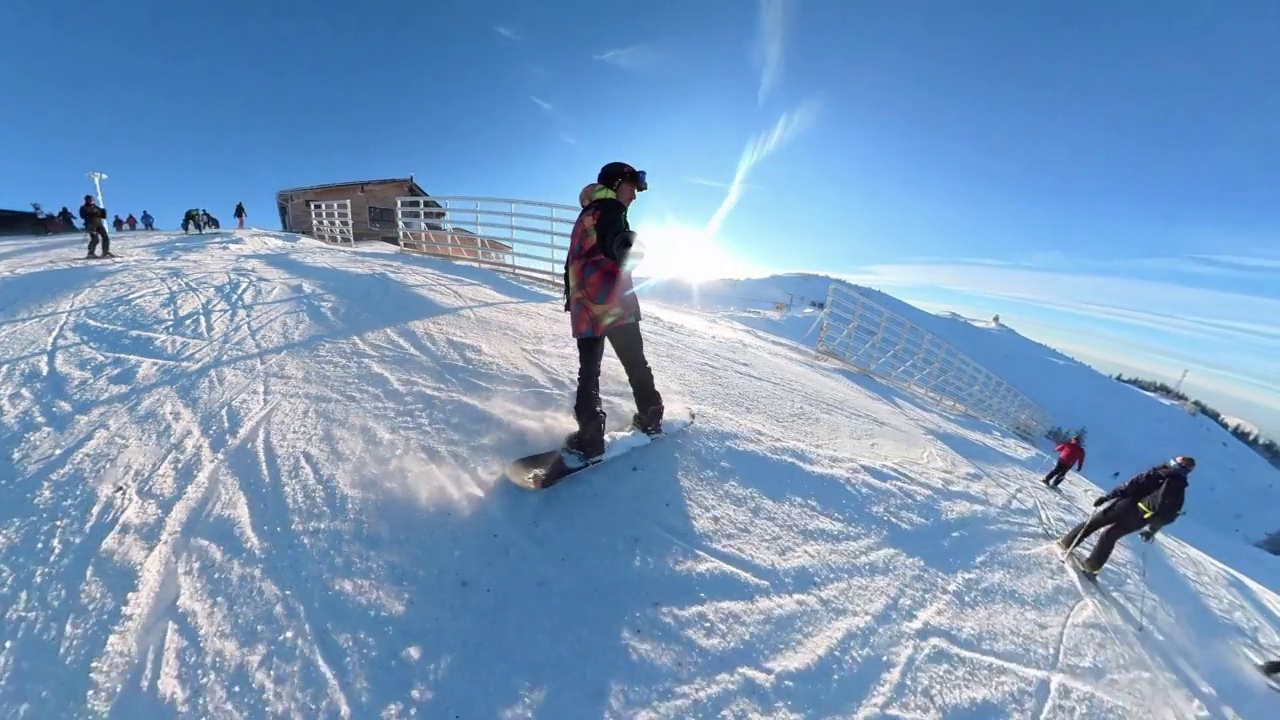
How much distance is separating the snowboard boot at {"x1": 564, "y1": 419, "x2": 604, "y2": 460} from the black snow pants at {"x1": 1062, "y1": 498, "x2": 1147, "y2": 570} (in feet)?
14.1

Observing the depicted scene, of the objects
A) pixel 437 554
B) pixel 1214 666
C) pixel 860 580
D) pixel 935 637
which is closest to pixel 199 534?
pixel 437 554

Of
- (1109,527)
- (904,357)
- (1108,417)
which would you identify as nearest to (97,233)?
(1109,527)

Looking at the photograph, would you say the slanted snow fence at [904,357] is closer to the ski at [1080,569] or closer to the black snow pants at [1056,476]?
the black snow pants at [1056,476]

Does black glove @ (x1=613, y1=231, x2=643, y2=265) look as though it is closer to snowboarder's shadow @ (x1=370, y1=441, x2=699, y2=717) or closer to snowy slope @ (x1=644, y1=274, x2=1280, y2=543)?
snowboarder's shadow @ (x1=370, y1=441, x2=699, y2=717)

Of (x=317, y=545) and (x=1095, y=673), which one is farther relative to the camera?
(x=1095, y=673)

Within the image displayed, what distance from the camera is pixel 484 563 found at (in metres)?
2.39

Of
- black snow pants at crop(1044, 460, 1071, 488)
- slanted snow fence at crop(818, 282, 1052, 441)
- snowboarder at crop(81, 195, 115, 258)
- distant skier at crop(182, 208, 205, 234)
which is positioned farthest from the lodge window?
black snow pants at crop(1044, 460, 1071, 488)

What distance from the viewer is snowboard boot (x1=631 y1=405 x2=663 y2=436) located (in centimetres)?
349

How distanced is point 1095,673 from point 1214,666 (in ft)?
4.89

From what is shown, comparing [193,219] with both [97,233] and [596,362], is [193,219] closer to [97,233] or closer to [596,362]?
[97,233]

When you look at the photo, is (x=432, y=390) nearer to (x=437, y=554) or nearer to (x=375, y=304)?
(x=437, y=554)

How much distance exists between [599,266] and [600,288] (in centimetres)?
14

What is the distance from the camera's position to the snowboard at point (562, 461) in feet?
9.48

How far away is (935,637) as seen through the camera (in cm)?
257
